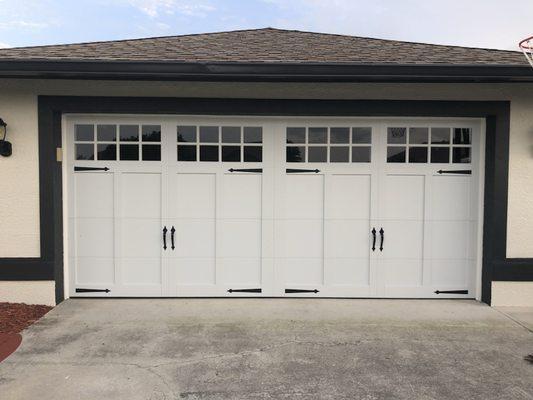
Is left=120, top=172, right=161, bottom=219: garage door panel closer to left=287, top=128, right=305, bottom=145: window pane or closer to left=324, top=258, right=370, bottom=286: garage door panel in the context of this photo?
left=287, top=128, right=305, bottom=145: window pane

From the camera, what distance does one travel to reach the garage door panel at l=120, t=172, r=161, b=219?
5.55 metres

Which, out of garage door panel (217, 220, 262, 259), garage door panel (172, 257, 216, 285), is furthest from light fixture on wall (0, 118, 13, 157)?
garage door panel (217, 220, 262, 259)

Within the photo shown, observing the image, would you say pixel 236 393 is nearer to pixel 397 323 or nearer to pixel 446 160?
pixel 397 323

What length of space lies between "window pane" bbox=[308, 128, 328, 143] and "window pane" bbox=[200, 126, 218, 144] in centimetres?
135

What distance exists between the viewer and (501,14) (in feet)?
33.3

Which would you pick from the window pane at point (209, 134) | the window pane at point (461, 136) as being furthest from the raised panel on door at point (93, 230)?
the window pane at point (461, 136)

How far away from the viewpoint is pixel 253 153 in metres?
5.60

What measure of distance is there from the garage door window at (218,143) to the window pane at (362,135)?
1335mm

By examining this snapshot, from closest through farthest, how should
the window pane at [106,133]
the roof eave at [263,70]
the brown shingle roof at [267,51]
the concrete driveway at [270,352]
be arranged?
the concrete driveway at [270,352] < the roof eave at [263,70] < the brown shingle roof at [267,51] < the window pane at [106,133]

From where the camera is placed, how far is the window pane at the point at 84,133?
18.2 feet

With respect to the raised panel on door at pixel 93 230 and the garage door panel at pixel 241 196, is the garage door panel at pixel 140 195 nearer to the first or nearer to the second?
the raised panel on door at pixel 93 230

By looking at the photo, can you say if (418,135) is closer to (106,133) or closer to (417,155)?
(417,155)

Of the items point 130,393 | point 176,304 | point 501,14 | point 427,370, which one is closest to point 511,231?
point 427,370

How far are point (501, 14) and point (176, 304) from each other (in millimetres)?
10790
